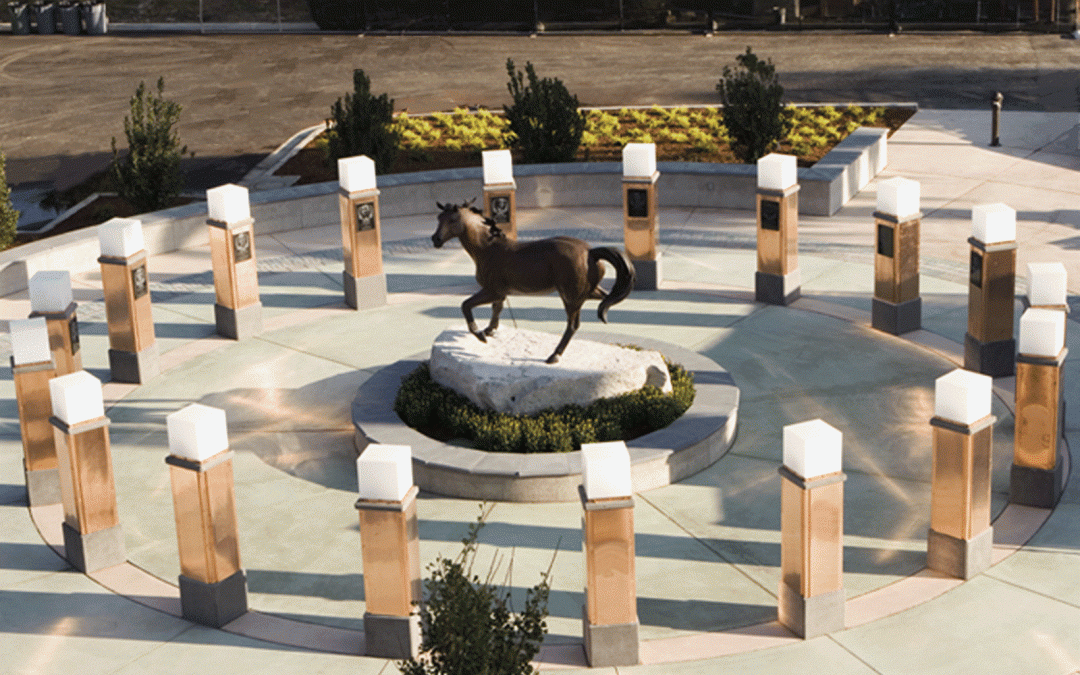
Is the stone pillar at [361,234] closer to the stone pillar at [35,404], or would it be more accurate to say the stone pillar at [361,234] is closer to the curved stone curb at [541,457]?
the curved stone curb at [541,457]

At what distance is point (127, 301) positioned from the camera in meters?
15.7

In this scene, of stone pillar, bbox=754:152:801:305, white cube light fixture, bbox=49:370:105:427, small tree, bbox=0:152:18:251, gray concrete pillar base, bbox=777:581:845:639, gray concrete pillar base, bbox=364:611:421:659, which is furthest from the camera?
small tree, bbox=0:152:18:251

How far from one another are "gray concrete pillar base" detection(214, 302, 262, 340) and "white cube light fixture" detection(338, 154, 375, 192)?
1731mm

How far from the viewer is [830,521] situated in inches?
404

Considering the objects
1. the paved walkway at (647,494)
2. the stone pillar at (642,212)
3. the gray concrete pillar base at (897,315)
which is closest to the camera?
the paved walkway at (647,494)

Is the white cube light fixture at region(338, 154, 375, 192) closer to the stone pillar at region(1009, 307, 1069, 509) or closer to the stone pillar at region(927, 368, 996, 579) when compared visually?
the stone pillar at region(1009, 307, 1069, 509)

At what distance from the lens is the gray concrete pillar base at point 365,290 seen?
17766mm

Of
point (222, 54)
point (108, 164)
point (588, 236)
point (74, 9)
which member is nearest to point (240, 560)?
point (588, 236)

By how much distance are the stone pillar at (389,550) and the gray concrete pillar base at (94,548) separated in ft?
8.58

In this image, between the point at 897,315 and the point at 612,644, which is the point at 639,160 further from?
the point at 612,644

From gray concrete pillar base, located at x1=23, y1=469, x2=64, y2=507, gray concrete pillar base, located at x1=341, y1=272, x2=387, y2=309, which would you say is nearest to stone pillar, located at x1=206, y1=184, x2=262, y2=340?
gray concrete pillar base, located at x1=341, y1=272, x2=387, y2=309

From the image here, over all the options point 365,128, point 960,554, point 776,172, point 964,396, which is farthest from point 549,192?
point 964,396

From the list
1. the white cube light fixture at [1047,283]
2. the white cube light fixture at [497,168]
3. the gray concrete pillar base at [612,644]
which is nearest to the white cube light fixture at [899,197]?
the white cube light fixture at [1047,283]

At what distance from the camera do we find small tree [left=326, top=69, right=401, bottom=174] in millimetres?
22625
